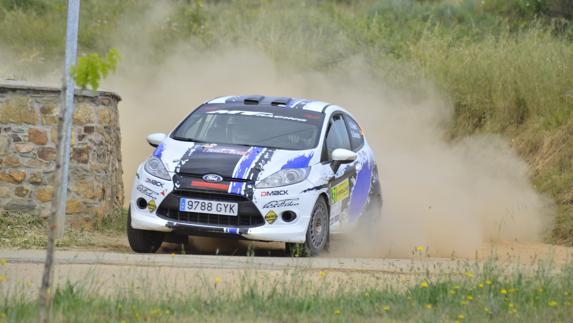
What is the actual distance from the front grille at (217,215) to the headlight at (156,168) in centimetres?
24

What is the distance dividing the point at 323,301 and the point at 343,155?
409cm

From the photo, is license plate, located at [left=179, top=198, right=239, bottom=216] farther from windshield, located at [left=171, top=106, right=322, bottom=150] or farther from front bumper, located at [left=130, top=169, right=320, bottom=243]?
windshield, located at [left=171, top=106, right=322, bottom=150]

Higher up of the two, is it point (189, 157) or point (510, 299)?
point (189, 157)

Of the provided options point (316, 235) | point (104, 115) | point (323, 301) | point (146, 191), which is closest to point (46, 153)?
point (104, 115)

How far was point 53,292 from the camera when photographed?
9.51 meters

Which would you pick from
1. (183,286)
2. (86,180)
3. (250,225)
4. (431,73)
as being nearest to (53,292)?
(183,286)

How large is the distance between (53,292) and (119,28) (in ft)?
65.2

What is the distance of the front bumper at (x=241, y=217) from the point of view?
1237cm

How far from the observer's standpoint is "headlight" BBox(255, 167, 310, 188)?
12477 millimetres

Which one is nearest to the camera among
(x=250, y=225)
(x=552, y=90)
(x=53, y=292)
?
(x=53, y=292)

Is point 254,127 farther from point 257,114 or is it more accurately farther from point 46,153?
point 46,153

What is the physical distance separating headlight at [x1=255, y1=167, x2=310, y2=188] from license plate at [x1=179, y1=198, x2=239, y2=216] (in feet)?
1.10

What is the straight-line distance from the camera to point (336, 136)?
14141 millimetres

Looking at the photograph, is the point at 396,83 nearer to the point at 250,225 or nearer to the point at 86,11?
the point at 86,11
